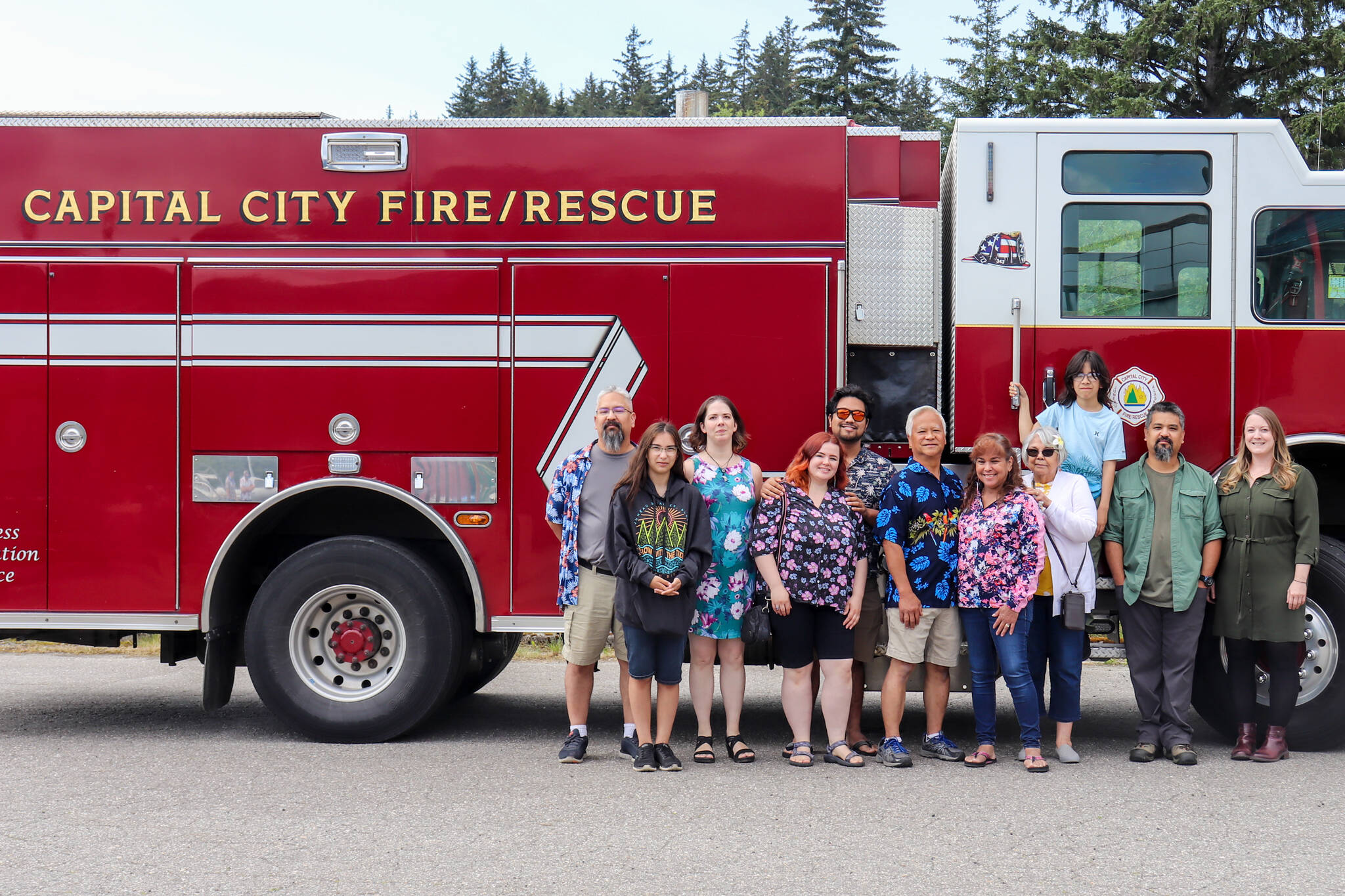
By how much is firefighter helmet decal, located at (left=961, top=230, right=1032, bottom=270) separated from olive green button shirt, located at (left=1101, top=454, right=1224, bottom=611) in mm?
1220

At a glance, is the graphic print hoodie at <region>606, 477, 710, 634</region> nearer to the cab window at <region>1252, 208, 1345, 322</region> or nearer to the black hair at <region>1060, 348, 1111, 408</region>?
the black hair at <region>1060, 348, 1111, 408</region>

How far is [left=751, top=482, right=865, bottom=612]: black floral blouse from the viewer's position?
19.4 feet

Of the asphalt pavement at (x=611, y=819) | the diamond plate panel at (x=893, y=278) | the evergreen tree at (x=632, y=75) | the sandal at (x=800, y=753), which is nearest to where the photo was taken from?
the asphalt pavement at (x=611, y=819)

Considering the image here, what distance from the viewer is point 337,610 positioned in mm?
6535

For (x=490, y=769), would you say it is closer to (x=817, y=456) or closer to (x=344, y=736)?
(x=344, y=736)

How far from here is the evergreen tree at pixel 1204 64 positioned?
20.7 m

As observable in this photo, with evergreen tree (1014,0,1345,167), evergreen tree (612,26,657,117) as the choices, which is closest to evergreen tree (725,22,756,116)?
evergreen tree (612,26,657,117)

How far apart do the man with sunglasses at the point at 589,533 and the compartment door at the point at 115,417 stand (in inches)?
85.2

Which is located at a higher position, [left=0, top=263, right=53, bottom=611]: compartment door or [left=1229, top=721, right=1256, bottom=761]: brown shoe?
[left=0, top=263, right=53, bottom=611]: compartment door

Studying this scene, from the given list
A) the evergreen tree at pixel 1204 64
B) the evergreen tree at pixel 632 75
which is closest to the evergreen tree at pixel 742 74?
the evergreen tree at pixel 632 75

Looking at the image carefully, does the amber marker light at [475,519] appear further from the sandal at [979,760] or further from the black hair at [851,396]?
the sandal at [979,760]

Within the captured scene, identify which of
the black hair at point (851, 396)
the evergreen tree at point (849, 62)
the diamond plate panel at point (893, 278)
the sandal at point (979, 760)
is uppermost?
the evergreen tree at point (849, 62)

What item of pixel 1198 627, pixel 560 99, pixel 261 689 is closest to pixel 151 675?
pixel 261 689

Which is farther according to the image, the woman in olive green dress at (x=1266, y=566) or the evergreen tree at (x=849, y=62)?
the evergreen tree at (x=849, y=62)
